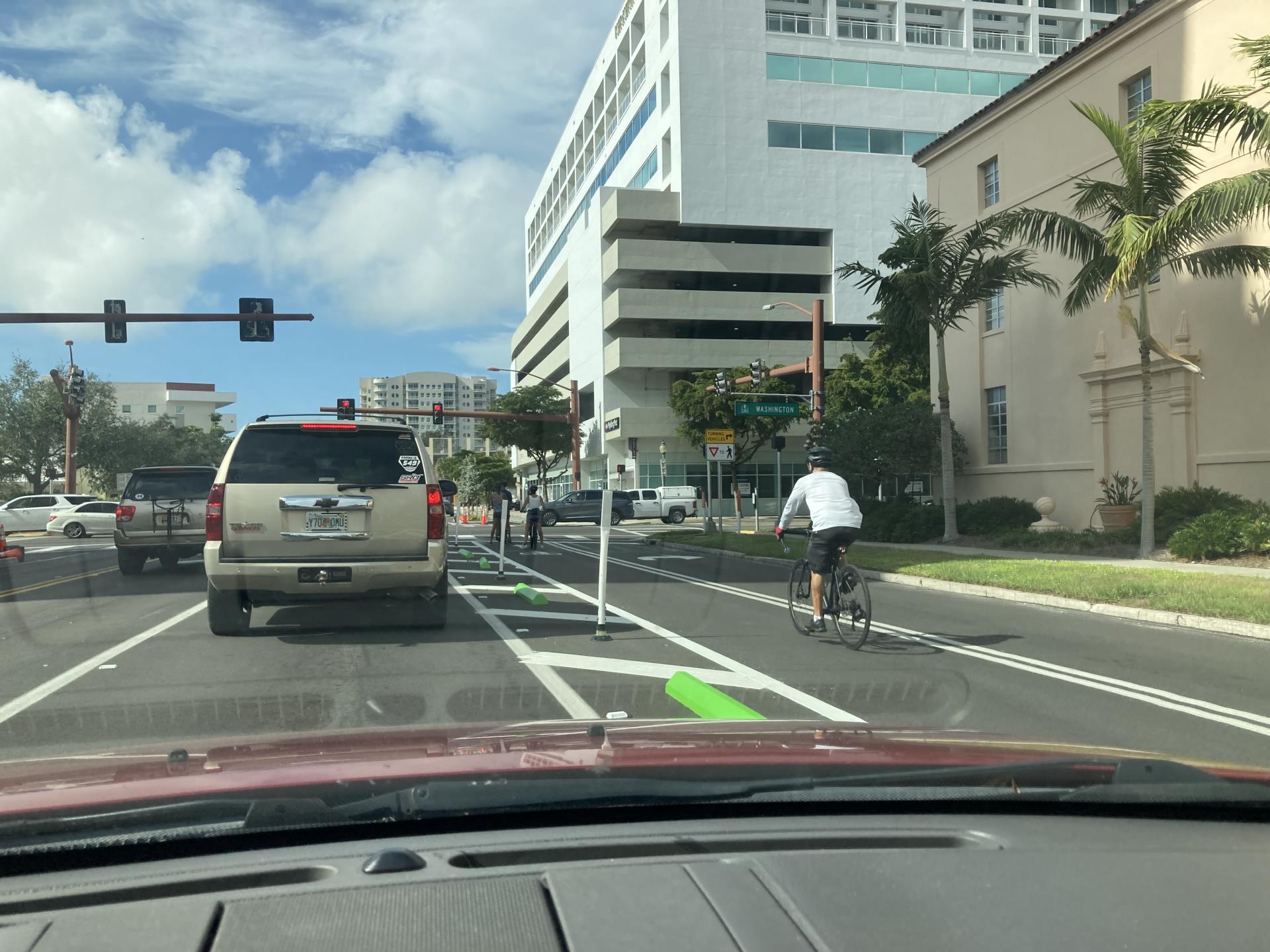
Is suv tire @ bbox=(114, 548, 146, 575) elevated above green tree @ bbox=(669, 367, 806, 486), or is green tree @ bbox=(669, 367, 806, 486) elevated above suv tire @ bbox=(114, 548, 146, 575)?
green tree @ bbox=(669, 367, 806, 486)

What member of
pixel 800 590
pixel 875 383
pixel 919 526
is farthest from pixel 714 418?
pixel 800 590

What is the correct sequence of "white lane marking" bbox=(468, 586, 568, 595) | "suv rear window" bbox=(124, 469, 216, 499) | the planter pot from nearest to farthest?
"white lane marking" bbox=(468, 586, 568, 595) < "suv rear window" bbox=(124, 469, 216, 499) < the planter pot

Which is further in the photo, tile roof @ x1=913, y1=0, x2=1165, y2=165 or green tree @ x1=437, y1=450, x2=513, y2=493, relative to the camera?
green tree @ x1=437, y1=450, x2=513, y2=493

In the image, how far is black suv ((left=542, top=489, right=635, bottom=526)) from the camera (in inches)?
1857

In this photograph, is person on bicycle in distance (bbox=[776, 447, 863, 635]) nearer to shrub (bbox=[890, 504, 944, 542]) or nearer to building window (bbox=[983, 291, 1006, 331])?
shrub (bbox=[890, 504, 944, 542])

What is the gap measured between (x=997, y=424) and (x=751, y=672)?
893 inches

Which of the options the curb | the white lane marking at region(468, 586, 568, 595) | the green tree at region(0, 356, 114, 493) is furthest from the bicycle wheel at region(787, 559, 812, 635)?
the green tree at region(0, 356, 114, 493)

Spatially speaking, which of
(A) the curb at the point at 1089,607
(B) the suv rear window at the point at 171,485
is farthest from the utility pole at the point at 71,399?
(A) the curb at the point at 1089,607

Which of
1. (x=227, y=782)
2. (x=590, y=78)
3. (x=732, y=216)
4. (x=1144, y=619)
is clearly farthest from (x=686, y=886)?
(x=590, y=78)

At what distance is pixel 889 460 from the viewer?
28703 mm

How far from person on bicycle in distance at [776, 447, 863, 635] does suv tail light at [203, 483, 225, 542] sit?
5359 mm

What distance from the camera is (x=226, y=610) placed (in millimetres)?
9984

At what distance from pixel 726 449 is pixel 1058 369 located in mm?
8736

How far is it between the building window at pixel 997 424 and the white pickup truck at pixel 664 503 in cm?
2223
